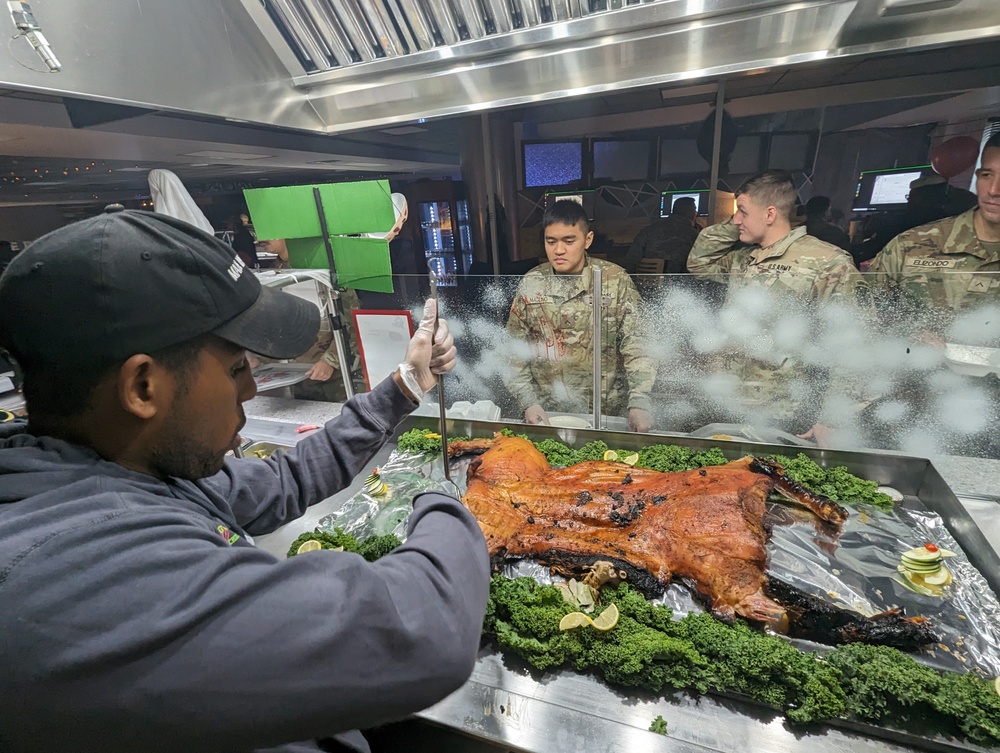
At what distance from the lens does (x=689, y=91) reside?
2506 mm

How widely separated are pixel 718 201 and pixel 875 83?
829 millimetres

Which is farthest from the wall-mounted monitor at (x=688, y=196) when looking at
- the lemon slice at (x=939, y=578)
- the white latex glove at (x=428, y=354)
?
the lemon slice at (x=939, y=578)

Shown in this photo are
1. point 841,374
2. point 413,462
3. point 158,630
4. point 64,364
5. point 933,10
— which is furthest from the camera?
point 413,462

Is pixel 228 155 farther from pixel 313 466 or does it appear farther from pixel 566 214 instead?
pixel 566 214

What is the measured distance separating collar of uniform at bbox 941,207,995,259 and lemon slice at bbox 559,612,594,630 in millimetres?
2736

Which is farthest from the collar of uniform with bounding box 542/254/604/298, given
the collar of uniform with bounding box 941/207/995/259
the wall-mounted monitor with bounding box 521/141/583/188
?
the collar of uniform with bounding box 941/207/995/259

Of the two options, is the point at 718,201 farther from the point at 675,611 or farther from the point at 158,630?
the point at 158,630

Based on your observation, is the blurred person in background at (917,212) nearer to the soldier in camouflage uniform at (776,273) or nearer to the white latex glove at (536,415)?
the soldier in camouflage uniform at (776,273)

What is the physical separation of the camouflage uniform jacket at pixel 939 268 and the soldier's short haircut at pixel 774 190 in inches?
21.9

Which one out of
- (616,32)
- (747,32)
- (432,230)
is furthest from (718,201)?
(432,230)

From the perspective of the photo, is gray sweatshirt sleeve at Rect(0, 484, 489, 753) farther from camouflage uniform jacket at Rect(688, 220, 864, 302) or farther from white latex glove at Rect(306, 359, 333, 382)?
white latex glove at Rect(306, 359, 333, 382)

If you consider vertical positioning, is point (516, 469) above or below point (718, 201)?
below

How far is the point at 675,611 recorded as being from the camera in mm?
1660

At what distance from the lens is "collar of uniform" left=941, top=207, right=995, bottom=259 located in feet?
7.97
